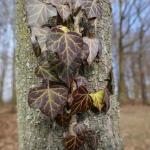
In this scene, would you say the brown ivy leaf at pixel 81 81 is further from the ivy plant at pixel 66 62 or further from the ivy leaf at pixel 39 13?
the ivy leaf at pixel 39 13

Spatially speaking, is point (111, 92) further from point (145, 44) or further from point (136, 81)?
point (136, 81)

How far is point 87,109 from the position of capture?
6.07 ft

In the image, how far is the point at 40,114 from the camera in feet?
6.11

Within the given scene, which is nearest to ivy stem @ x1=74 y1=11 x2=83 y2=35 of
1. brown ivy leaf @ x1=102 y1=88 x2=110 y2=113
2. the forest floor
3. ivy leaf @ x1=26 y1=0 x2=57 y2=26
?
ivy leaf @ x1=26 y1=0 x2=57 y2=26

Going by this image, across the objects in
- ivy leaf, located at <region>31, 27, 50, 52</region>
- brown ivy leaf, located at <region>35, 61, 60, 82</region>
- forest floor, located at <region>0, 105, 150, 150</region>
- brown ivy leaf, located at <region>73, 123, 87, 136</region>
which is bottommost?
forest floor, located at <region>0, 105, 150, 150</region>

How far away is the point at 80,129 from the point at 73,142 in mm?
68

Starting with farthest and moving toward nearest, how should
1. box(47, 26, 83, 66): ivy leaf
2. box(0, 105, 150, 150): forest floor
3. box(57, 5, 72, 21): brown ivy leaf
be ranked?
box(0, 105, 150, 150): forest floor
box(57, 5, 72, 21): brown ivy leaf
box(47, 26, 83, 66): ivy leaf

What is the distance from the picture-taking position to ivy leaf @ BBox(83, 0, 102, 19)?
6.21 ft

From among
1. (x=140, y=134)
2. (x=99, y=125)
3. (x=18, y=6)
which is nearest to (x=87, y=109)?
(x=99, y=125)

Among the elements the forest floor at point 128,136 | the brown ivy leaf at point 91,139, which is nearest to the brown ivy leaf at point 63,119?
the brown ivy leaf at point 91,139

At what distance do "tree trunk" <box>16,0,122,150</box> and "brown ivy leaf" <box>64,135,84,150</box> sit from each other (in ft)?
0.15

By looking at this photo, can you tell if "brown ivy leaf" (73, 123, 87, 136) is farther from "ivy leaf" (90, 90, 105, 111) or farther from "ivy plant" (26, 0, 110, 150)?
"ivy leaf" (90, 90, 105, 111)

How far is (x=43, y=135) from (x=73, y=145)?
0.52 ft

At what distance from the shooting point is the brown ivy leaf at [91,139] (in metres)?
1.86
